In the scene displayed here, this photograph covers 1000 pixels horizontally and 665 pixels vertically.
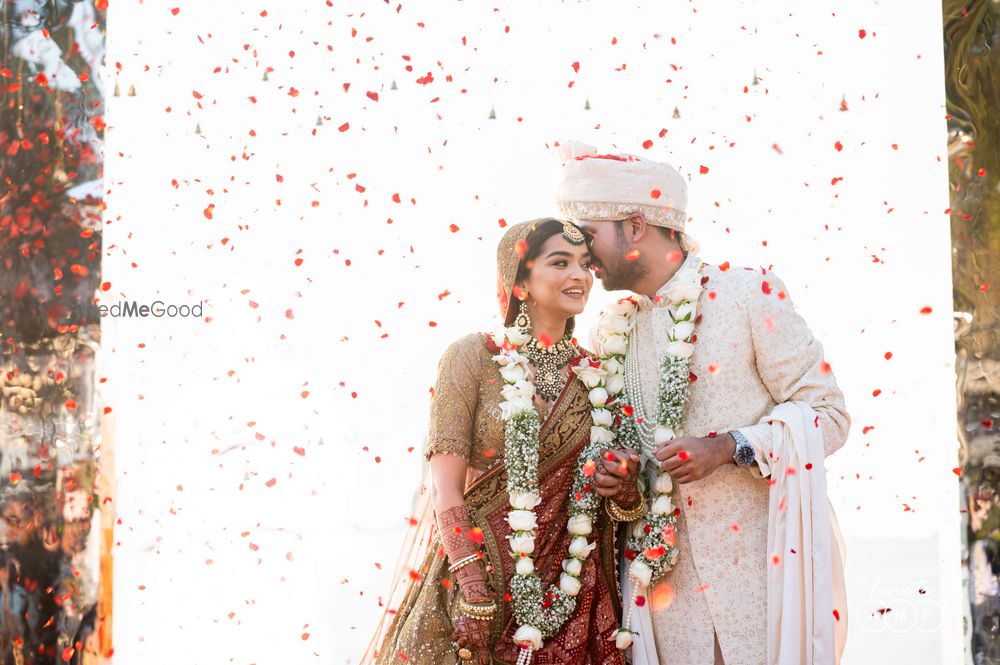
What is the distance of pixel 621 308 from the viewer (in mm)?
3057

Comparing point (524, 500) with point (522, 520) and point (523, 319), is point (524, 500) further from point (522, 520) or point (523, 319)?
point (523, 319)

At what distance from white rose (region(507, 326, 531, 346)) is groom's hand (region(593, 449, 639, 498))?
1.27 feet

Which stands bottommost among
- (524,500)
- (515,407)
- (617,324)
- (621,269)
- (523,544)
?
(523,544)

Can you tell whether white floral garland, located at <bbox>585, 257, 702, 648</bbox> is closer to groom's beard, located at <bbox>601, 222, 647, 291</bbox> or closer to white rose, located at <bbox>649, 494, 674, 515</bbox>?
white rose, located at <bbox>649, 494, 674, 515</bbox>

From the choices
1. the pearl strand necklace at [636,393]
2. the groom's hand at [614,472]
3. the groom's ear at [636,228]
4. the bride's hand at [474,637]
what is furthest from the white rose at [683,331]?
the bride's hand at [474,637]

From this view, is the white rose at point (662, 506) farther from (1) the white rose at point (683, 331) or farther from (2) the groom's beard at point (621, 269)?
(2) the groom's beard at point (621, 269)

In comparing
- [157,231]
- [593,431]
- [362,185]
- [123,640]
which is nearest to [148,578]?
[123,640]

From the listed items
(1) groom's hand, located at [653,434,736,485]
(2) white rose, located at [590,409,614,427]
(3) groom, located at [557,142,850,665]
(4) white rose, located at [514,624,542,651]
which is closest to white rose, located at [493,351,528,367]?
(2) white rose, located at [590,409,614,427]

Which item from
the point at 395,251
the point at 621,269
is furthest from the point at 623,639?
the point at 395,251

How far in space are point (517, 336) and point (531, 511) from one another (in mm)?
459

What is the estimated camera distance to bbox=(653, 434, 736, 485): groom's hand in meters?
2.63

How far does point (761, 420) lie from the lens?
Result: 9.09ft

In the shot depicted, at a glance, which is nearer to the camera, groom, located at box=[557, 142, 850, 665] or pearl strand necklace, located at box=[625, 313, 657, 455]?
groom, located at box=[557, 142, 850, 665]

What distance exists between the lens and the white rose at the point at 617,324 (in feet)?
9.84
